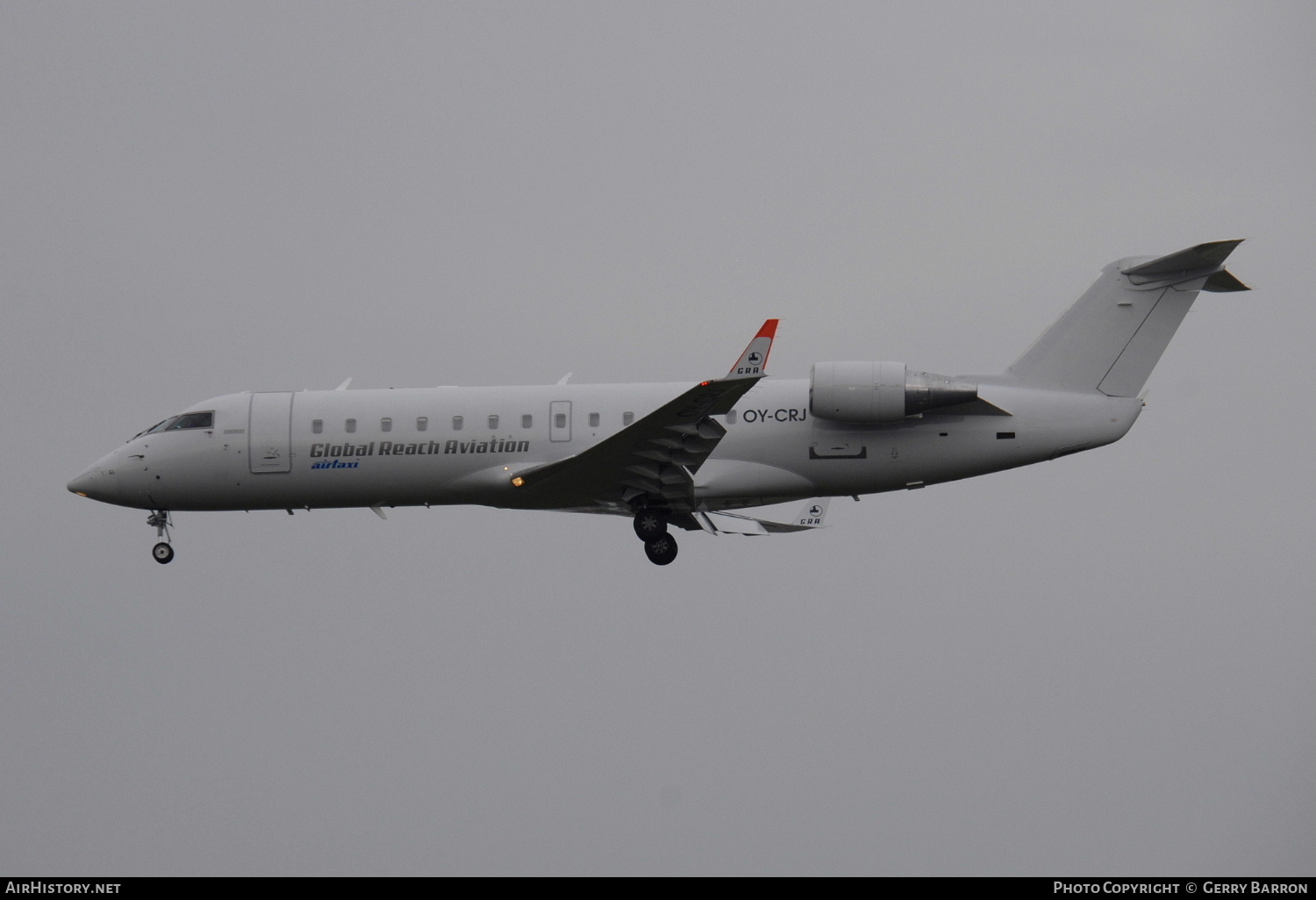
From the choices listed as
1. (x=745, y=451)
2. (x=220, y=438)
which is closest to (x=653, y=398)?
(x=745, y=451)

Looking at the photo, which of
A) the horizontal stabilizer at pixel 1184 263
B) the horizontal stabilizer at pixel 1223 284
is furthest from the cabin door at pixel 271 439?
the horizontal stabilizer at pixel 1223 284

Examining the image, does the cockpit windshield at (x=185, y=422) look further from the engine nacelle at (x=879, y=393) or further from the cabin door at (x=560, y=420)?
the engine nacelle at (x=879, y=393)

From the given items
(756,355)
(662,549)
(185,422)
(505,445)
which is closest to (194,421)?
(185,422)

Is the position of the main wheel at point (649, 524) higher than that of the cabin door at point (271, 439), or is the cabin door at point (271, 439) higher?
the cabin door at point (271, 439)

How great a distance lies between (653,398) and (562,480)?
7.21ft

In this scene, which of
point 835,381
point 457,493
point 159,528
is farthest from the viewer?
point 159,528

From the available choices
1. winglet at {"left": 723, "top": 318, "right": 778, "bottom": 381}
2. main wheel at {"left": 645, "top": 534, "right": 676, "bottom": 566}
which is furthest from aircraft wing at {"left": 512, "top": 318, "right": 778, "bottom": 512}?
main wheel at {"left": 645, "top": 534, "right": 676, "bottom": 566}

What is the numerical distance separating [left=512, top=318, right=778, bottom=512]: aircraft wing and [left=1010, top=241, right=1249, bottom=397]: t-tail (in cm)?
554

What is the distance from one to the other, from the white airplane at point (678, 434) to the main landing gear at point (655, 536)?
27mm

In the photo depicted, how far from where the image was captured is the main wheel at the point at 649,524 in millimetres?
25562

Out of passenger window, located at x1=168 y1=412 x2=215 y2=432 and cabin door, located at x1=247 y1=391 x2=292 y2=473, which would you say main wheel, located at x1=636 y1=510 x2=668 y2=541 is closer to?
cabin door, located at x1=247 y1=391 x2=292 y2=473

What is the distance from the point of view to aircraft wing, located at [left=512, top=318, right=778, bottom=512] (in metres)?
22.3

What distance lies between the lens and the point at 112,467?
88.7 feet

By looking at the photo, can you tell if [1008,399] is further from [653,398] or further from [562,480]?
[562,480]
